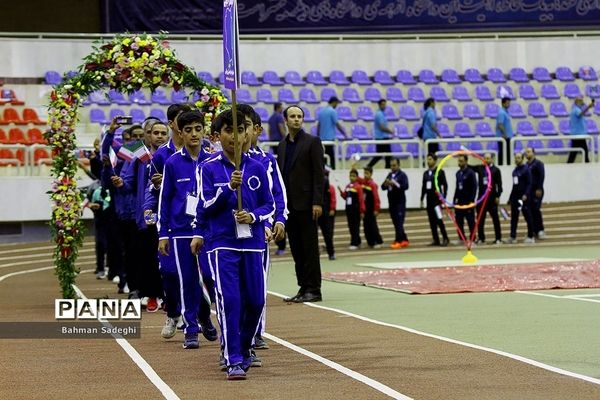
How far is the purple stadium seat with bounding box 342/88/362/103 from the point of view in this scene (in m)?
39.9

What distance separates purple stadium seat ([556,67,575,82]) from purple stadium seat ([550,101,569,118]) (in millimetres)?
1083

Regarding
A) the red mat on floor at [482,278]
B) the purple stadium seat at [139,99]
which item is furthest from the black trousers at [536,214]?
the purple stadium seat at [139,99]

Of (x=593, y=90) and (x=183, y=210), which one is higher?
(x=593, y=90)

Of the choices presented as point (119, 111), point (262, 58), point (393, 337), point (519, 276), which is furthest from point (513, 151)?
point (393, 337)

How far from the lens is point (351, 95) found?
4006cm

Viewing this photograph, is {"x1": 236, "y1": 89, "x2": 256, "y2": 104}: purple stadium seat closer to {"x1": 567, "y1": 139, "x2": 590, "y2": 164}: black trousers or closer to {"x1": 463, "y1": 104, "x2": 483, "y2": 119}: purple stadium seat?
{"x1": 463, "y1": 104, "x2": 483, "y2": 119}: purple stadium seat

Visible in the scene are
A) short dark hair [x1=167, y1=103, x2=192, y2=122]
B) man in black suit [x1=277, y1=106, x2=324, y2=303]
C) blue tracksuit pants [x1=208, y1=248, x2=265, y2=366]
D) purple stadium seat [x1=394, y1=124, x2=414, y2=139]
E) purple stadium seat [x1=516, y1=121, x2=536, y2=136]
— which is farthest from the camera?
purple stadium seat [x1=516, y1=121, x2=536, y2=136]

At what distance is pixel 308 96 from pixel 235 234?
94.8 ft

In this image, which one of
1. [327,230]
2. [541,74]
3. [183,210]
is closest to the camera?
[183,210]

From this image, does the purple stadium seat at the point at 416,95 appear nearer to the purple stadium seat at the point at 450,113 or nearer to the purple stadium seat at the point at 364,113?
the purple stadium seat at the point at 450,113

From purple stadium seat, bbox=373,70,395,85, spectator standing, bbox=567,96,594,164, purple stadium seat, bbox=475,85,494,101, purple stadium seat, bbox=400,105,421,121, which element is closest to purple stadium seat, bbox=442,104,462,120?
purple stadium seat, bbox=400,105,421,121

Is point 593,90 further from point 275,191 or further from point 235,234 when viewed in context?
point 235,234

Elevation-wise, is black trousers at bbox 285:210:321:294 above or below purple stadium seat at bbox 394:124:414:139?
below

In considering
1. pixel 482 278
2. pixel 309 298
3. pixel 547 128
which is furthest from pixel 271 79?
pixel 309 298
